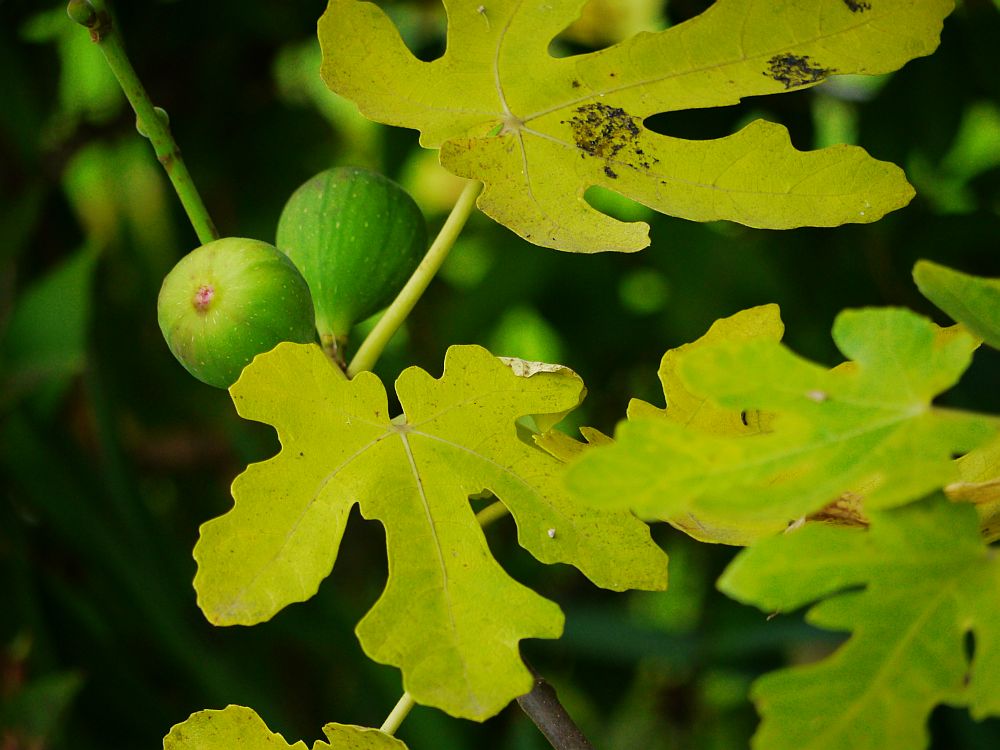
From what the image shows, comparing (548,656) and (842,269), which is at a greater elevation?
(842,269)

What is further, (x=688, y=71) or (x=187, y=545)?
(x=187, y=545)

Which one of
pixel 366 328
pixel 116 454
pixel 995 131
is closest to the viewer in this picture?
pixel 116 454

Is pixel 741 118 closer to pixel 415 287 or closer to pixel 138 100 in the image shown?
pixel 415 287

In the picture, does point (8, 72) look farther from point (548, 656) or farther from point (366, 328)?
point (548, 656)

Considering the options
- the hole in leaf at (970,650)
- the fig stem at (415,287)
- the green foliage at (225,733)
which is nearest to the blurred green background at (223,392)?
the hole in leaf at (970,650)

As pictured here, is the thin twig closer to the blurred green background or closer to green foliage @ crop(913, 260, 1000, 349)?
green foliage @ crop(913, 260, 1000, 349)

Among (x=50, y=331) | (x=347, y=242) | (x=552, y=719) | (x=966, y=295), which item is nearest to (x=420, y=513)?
(x=552, y=719)

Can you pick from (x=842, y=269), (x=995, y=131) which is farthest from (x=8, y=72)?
(x=995, y=131)

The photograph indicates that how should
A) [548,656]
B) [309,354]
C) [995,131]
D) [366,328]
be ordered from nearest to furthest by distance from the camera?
[309,354] → [366,328] → [548,656] → [995,131]
